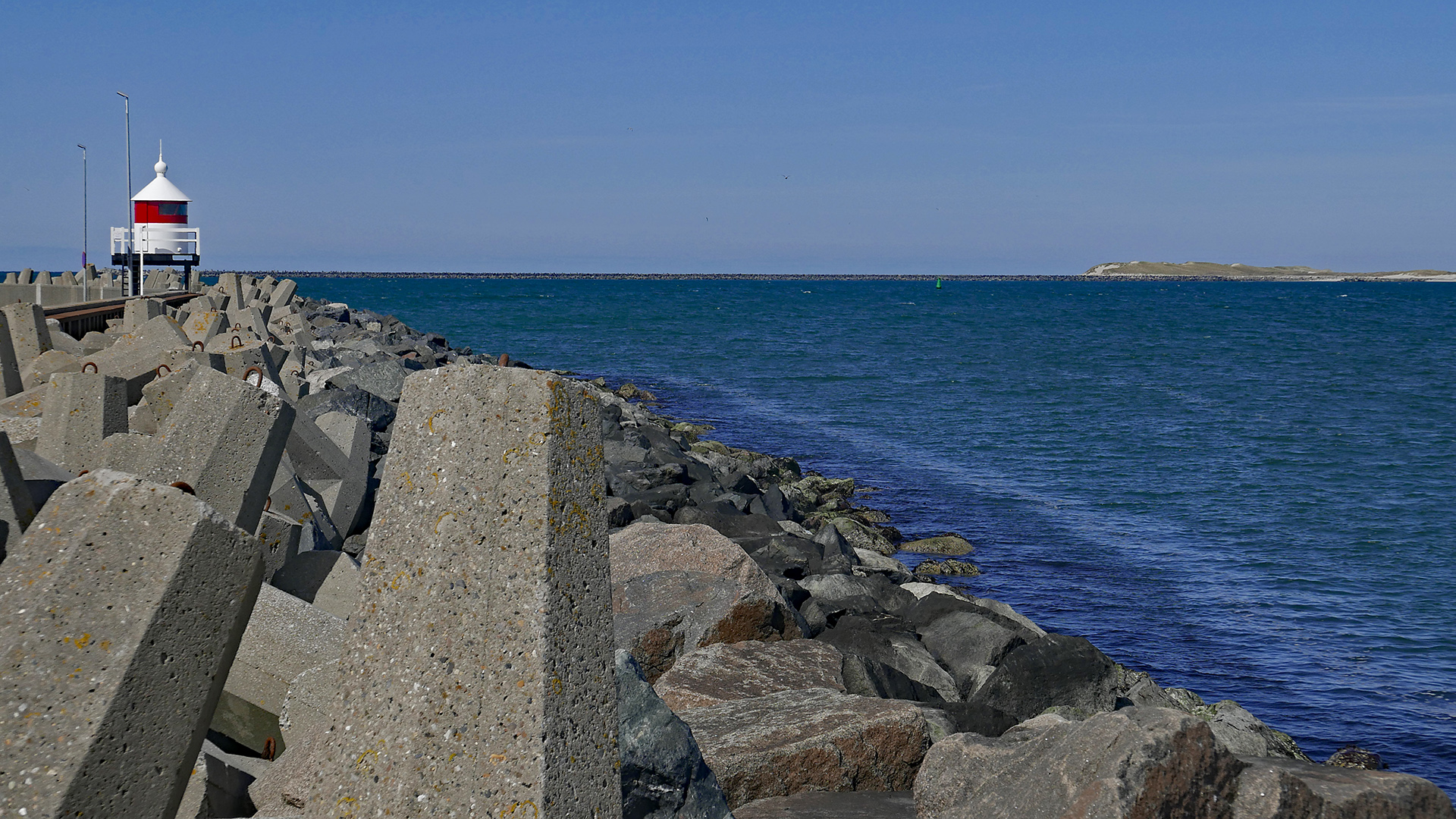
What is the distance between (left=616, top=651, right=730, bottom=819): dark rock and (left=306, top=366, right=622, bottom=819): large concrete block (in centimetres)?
84

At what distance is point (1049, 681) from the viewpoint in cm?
649

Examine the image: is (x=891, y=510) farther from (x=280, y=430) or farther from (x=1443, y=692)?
(x=280, y=430)

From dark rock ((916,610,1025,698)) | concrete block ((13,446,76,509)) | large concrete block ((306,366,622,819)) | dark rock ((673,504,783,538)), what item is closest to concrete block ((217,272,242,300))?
dark rock ((673,504,783,538))

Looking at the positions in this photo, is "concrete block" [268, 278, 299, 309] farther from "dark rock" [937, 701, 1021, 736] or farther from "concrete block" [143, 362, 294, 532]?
"dark rock" [937, 701, 1021, 736]

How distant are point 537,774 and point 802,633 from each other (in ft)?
13.8

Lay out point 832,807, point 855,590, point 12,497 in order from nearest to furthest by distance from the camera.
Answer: point 12,497, point 832,807, point 855,590

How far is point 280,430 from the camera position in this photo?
14.6 feet

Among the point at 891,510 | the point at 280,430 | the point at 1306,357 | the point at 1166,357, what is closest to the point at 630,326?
the point at 1166,357

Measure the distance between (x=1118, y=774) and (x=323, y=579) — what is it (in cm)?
359

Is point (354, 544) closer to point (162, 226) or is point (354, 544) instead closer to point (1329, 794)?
point (1329, 794)

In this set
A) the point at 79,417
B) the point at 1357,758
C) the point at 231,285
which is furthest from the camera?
the point at 231,285

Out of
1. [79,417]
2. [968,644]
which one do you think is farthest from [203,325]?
[968,644]

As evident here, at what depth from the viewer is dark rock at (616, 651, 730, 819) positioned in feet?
10.5

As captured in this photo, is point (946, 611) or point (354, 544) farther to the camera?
point (946, 611)
